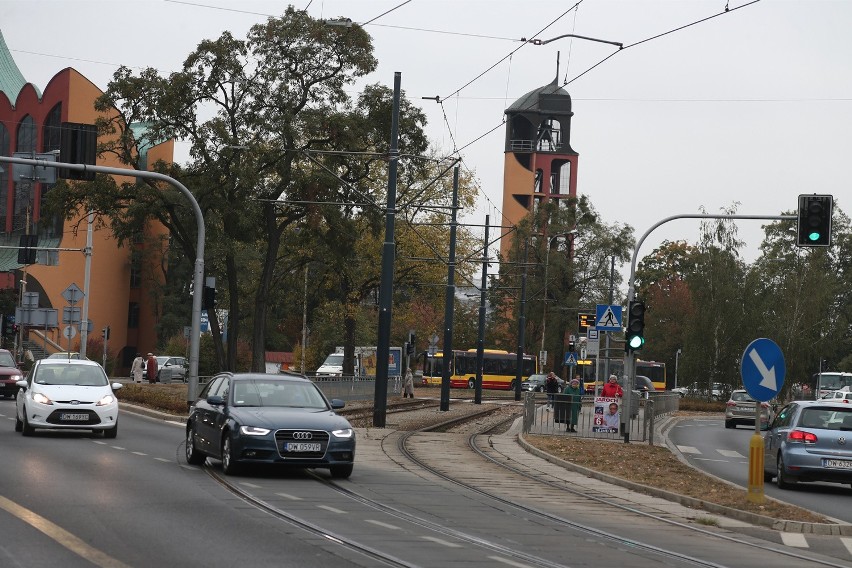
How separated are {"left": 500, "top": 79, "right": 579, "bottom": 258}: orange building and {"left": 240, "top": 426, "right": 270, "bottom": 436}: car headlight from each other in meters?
87.3

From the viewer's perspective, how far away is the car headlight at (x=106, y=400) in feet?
84.4

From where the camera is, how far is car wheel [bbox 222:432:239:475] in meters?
18.4

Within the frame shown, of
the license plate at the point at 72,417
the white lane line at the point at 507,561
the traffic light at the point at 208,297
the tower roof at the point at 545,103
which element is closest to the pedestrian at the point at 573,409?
the traffic light at the point at 208,297

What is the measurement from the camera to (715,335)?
72125mm

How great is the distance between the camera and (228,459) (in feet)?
60.5

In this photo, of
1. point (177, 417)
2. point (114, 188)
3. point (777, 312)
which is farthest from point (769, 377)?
point (777, 312)

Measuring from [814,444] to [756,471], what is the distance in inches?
166

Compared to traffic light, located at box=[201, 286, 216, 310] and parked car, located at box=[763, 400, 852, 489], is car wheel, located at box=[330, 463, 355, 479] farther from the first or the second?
traffic light, located at box=[201, 286, 216, 310]

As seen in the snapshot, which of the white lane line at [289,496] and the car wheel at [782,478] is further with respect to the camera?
the car wheel at [782,478]

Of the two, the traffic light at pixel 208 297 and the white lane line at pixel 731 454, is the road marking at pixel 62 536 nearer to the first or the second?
the traffic light at pixel 208 297

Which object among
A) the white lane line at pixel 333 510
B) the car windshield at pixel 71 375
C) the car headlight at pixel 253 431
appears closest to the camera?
the white lane line at pixel 333 510

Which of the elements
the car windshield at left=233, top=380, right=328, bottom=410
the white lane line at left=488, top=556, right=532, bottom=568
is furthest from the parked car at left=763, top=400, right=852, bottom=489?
the white lane line at left=488, top=556, right=532, bottom=568

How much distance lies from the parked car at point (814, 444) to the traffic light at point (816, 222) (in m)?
5.71

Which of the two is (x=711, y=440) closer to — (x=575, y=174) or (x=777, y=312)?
(x=777, y=312)
